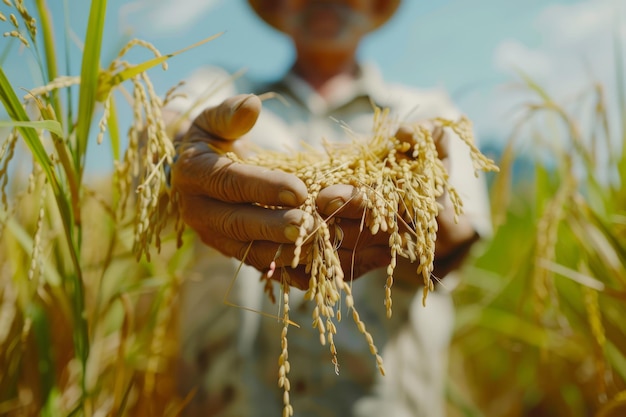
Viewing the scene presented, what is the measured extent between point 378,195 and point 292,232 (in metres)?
0.10

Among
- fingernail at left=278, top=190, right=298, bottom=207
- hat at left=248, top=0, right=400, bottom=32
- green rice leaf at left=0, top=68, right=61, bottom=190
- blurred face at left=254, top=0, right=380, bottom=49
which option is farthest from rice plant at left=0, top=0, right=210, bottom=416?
hat at left=248, top=0, right=400, bottom=32

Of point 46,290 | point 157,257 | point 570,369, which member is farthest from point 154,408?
point 570,369

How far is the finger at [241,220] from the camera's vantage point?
0.56 m

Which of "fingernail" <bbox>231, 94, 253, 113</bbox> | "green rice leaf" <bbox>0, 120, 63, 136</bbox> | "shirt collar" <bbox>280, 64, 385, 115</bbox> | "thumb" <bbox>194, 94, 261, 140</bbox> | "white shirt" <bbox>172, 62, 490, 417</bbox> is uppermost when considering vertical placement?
"green rice leaf" <bbox>0, 120, 63, 136</bbox>

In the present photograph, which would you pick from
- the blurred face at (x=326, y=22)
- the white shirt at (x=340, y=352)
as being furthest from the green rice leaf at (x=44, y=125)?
the blurred face at (x=326, y=22)

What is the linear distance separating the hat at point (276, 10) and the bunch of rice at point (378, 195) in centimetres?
154

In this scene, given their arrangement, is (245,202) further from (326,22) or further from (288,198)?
(326,22)

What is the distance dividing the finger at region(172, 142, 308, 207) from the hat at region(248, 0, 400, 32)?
5.18ft

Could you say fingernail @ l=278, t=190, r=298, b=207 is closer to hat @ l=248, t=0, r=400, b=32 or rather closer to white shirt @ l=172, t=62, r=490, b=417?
white shirt @ l=172, t=62, r=490, b=417

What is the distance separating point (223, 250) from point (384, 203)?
11.1 inches

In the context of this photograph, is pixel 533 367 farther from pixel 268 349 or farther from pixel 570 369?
pixel 268 349

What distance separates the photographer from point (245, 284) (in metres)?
1.33

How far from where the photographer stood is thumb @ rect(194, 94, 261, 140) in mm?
631

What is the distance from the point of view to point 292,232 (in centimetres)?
55
